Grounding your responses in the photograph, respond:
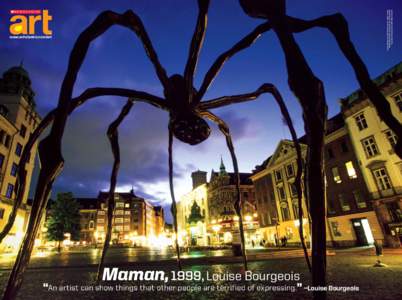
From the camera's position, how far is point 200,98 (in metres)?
2.33

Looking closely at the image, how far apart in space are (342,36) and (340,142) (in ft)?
97.8

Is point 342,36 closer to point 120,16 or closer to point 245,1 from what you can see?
point 245,1

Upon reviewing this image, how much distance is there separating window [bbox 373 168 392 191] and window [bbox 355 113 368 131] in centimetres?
461

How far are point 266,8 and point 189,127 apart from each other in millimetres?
1229

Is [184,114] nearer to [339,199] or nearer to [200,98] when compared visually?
[200,98]

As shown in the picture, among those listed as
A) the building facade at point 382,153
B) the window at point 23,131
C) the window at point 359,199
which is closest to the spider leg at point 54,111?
the building facade at point 382,153

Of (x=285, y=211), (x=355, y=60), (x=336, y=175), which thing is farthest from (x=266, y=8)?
(x=285, y=211)

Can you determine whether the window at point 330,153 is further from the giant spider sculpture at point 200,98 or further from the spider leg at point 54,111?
the spider leg at point 54,111

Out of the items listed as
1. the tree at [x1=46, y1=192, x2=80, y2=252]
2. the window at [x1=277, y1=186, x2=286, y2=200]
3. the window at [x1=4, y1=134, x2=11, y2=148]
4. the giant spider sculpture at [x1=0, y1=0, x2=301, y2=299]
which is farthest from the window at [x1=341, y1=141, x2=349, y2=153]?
the tree at [x1=46, y1=192, x2=80, y2=252]

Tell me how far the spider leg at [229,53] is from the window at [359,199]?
93.4 ft

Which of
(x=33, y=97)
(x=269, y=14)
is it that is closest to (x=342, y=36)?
(x=269, y=14)

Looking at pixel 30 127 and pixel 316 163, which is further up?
pixel 30 127

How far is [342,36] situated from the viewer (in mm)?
1300

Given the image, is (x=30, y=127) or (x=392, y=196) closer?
(x=392, y=196)
